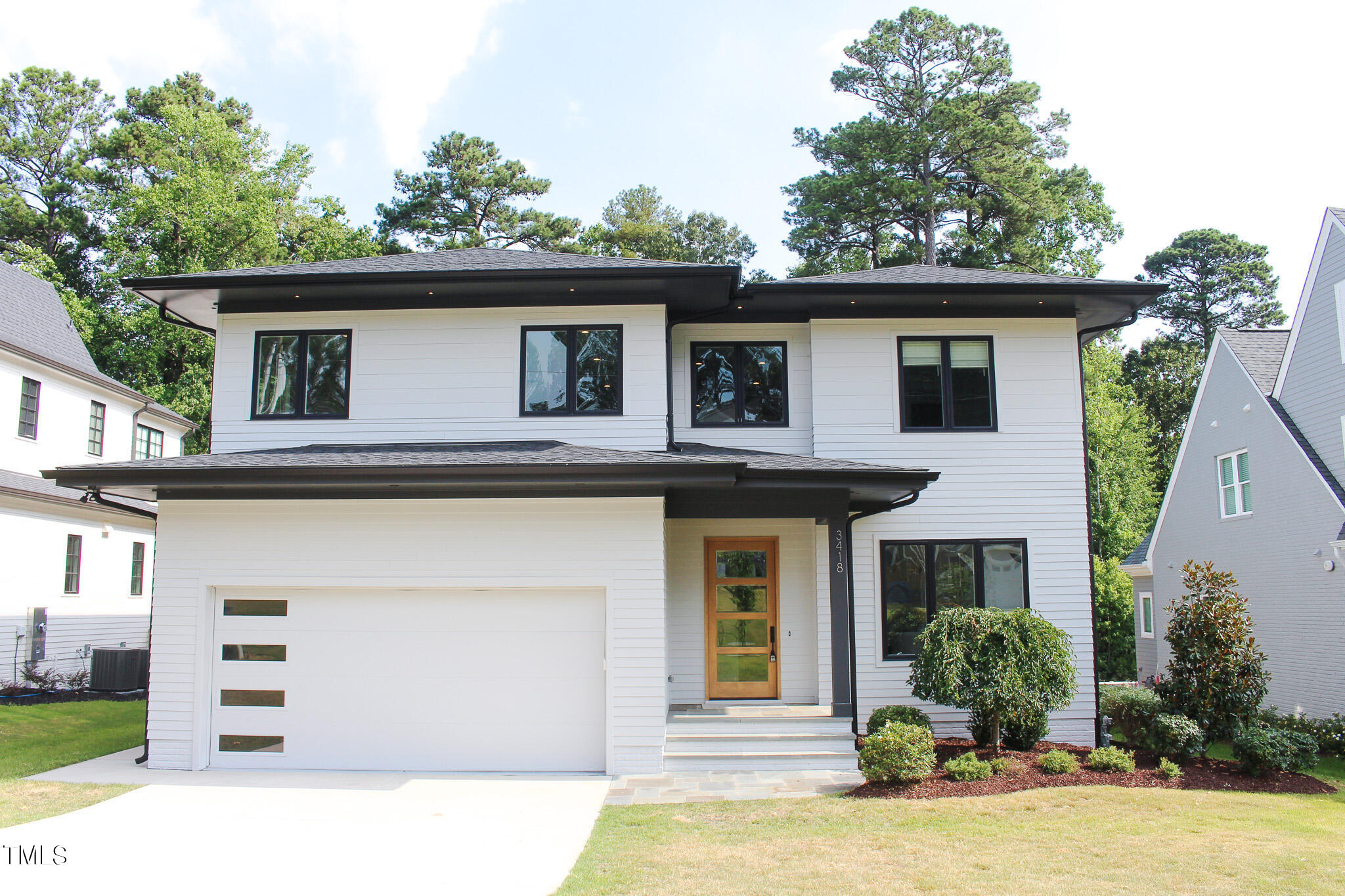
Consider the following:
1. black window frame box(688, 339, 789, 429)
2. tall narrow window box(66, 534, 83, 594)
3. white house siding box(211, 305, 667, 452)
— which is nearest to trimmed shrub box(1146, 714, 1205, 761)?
black window frame box(688, 339, 789, 429)

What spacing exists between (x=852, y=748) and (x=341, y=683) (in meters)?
5.94

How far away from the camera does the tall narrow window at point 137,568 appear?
2159 cm

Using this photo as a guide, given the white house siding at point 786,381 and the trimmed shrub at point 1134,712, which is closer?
the trimmed shrub at point 1134,712

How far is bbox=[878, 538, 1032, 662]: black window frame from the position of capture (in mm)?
12031

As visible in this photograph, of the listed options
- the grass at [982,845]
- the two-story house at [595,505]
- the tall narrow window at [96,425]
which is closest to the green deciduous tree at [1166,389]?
the two-story house at [595,505]

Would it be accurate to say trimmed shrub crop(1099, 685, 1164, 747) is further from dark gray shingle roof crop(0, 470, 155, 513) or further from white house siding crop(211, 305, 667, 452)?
dark gray shingle roof crop(0, 470, 155, 513)

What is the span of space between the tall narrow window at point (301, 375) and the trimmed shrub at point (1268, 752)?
11.4m

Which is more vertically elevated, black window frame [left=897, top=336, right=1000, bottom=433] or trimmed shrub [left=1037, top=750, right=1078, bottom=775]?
black window frame [left=897, top=336, right=1000, bottom=433]

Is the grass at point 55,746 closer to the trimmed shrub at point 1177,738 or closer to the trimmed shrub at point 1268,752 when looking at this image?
the trimmed shrub at point 1177,738

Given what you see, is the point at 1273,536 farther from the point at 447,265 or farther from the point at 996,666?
the point at 447,265

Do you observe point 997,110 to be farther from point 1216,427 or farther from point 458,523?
point 458,523

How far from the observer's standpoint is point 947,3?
30.9 metres

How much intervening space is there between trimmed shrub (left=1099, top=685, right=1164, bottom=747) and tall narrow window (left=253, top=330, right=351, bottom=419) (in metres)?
10.5

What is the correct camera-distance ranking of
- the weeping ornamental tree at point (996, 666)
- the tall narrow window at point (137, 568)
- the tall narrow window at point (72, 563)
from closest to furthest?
the weeping ornamental tree at point (996, 666)
the tall narrow window at point (72, 563)
the tall narrow window at point (137, 568)
